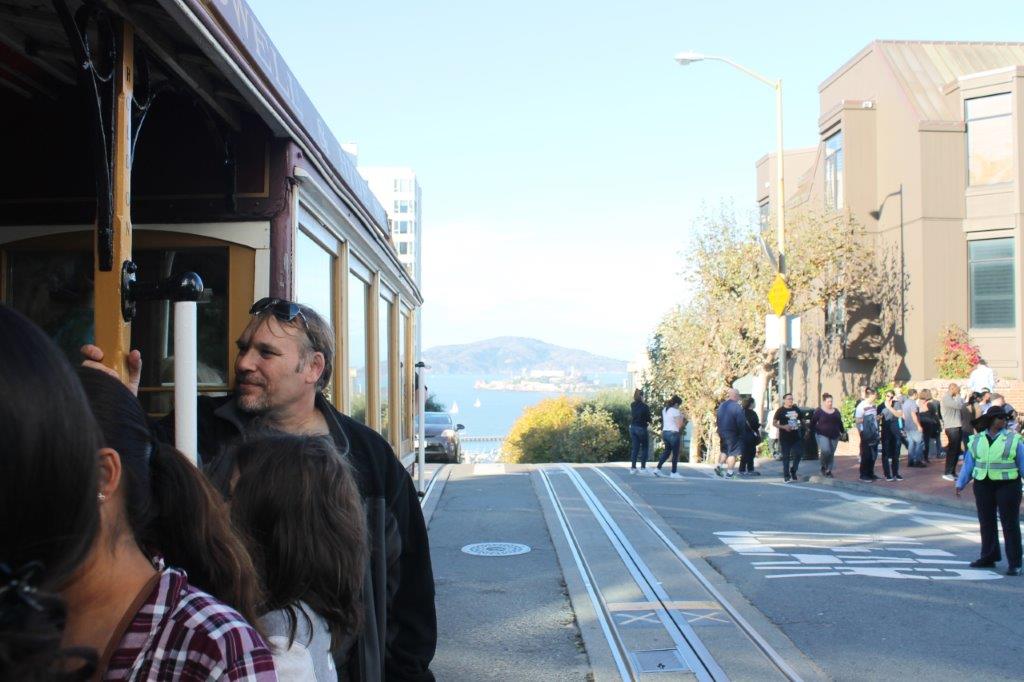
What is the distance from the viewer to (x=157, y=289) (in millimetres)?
2713

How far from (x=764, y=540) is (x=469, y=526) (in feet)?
11.2

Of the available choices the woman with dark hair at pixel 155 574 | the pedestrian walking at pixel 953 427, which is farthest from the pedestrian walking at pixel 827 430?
the woman with dark hair at pixel 155 574

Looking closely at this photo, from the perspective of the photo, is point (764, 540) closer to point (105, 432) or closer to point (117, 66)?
point (117, 66)

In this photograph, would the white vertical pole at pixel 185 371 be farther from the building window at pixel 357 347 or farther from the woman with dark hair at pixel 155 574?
the building window at pixel 357 347

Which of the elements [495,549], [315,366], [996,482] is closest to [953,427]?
[996,482]

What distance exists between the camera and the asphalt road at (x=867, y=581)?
6176 mm

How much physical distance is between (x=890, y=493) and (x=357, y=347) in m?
12.3

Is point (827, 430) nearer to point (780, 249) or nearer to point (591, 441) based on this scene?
point (780, 249)

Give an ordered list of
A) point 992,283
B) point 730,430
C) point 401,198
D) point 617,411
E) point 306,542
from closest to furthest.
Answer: point 306,542
point 730,430
point 992,283
point 617,411
point 401,198

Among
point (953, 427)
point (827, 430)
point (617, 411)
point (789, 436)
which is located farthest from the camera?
point (617, 411)

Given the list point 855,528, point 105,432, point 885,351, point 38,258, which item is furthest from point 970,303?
point 105,432

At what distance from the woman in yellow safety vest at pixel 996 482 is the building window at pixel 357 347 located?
6141 mm

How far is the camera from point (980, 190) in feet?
81.4

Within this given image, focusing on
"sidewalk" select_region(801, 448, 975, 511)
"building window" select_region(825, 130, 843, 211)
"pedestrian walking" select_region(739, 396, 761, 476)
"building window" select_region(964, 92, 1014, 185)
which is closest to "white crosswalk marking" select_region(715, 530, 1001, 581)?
"sidewalk" select_region(801, 448, 975, 511)
